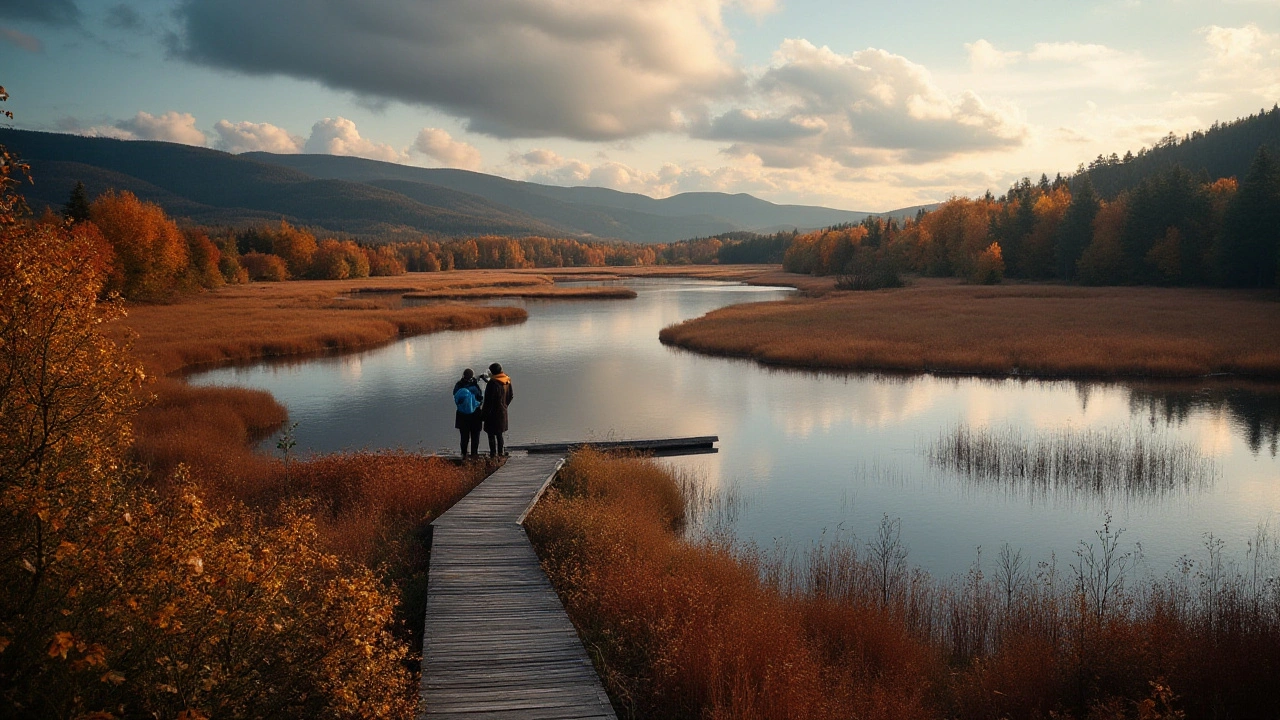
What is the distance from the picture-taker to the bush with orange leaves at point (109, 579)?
16.0ft

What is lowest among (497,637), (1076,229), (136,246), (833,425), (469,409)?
(833,425)

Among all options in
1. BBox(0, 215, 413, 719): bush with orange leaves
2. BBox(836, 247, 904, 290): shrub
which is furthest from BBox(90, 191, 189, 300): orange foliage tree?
BBox(836, 247, 904, 290): shrub

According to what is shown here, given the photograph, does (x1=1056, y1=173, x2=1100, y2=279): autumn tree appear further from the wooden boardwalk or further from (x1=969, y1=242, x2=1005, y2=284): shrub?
the wooden boardwalk

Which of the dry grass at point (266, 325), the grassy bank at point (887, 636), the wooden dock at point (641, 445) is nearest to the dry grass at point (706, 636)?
the grassy bank at point (887, 636)

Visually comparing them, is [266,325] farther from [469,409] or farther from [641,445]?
[469,409]

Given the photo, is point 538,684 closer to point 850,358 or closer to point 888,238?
point 850,358

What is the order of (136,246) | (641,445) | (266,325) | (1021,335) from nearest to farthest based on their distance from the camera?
(641,445) → (1021,335) → (266,325) → (136,246)

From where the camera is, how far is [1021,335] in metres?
42.2

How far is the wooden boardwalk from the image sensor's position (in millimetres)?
7391

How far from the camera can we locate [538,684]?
780 cm

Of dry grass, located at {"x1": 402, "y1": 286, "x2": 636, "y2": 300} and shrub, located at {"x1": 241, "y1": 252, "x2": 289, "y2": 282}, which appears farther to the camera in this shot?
shrub, located at {"x1": 241, "y1": 252, "x2": 289, "y2": 282}

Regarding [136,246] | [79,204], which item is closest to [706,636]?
[79,204]

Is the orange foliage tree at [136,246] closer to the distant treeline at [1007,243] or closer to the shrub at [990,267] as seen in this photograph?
the distant treeline at [1007,243]

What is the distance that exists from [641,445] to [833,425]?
7.97 metres
